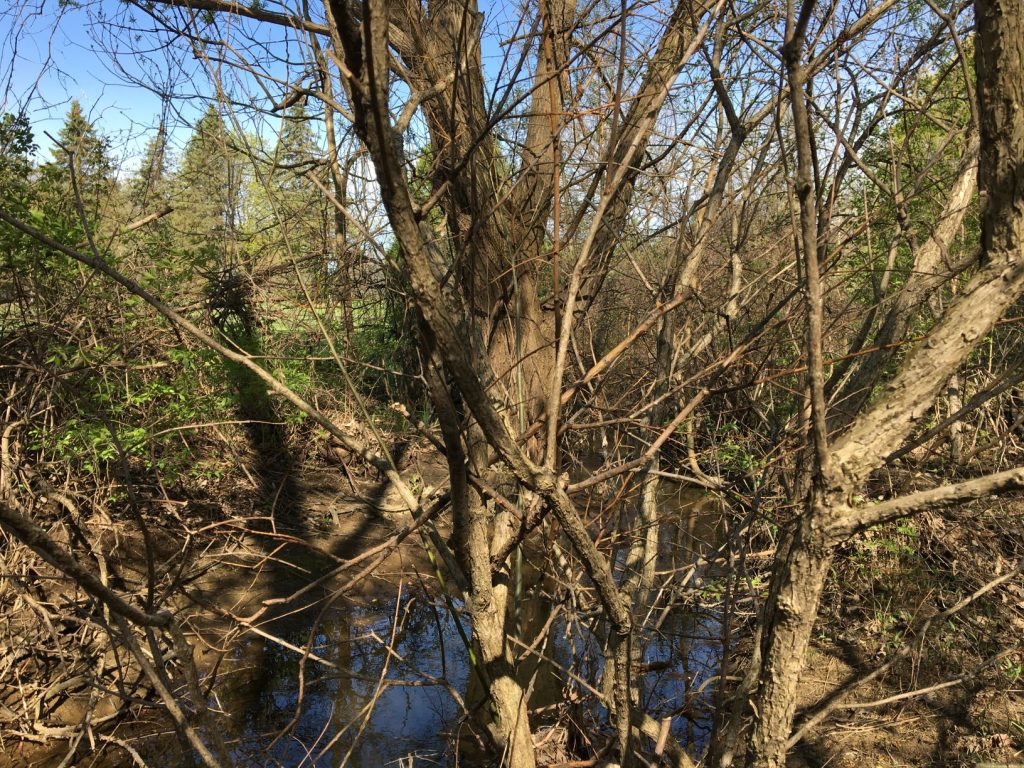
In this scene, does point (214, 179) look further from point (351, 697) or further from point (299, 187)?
point (351, 697)

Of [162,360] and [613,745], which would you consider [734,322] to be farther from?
[162,360]

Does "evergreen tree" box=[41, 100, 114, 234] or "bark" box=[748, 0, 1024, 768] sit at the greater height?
"evergreen tree" box=[41, 100, 114, 234]

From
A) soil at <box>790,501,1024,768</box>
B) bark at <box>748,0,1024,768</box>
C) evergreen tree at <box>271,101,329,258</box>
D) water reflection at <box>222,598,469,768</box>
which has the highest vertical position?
evergreen tree at <box>271,101,329,258</box>

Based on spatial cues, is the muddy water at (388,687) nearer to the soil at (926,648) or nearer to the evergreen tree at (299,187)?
the soil at (926,648)

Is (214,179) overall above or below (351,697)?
above

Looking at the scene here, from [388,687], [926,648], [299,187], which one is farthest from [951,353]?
[388,687]

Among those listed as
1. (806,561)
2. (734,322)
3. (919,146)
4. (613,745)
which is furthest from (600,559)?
(919,146)

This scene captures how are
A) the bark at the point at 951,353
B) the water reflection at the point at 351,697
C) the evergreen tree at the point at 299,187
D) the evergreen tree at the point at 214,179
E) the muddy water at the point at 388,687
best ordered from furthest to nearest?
the water reflection at the point at 351,697 < the muddy water at the point at 388,687 < the evergreen tree at the point at 299,187 < the evergreen tree at the point at 214,179 < the bark at the point at 951,353

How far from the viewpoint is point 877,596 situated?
544 centimetres

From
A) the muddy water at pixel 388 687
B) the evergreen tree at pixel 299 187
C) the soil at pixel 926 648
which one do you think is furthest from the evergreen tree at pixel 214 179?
the soil at pixel 926 648

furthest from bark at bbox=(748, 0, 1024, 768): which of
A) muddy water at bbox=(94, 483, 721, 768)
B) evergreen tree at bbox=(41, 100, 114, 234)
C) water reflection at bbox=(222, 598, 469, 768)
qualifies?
evergreen tree at bbox=(41, 100, 114, 234)

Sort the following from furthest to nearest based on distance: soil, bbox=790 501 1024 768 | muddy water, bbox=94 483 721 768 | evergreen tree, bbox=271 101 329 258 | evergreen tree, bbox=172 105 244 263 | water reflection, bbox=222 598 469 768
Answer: water reflection, bbox=222 598 469 768 → muddy water, bbox=94 483 721 768 → soil, bbox=790 501 1024 768 → evergreen tree, bbox=271 101 329 258 → evergreen tree, bbox=172 105 244 263

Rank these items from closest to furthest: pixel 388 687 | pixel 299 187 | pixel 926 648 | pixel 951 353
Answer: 1. pixel 951 353
2. pixel 299 187
3. pixel 926 648
4. pixel 388 687

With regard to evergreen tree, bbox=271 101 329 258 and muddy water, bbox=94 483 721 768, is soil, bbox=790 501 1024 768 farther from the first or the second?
evergreen tree, bbox=271 101 329 258
